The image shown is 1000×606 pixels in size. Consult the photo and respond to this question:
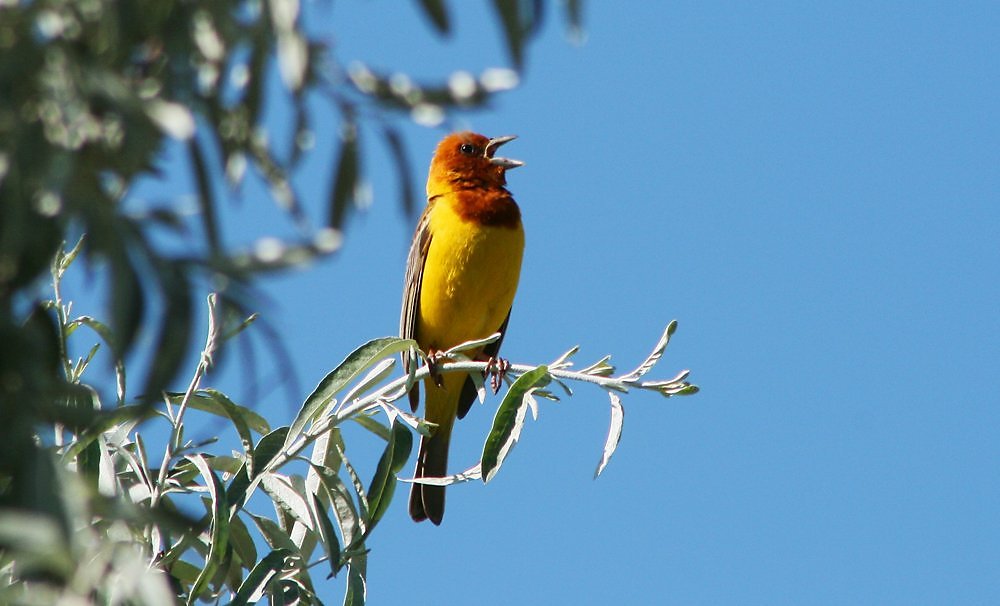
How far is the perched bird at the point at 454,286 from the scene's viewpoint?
5.76 meters

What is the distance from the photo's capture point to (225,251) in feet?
5.33

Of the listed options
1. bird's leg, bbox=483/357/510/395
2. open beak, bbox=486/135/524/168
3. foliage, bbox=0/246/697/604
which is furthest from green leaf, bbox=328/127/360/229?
open beak, bbox=486/135/524/168

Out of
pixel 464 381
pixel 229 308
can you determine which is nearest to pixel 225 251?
pixel 229 308

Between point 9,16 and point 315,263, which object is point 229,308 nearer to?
point 315,263

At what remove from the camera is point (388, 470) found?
12.1 feet

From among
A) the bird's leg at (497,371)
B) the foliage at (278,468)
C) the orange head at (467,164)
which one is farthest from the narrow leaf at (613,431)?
the orange head at (467,164)

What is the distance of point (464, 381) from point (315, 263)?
4544 mm

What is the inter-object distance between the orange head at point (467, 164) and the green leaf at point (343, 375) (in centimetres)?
254

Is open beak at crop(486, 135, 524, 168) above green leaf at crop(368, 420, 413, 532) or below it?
above

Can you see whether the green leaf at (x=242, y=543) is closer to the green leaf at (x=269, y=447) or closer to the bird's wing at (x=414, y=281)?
the green leaf at (x=269, y=447)

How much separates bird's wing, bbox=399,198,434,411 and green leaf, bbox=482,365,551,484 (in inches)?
90.5

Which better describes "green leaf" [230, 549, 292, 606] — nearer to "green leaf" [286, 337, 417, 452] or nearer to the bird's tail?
A: "green leaf" [286, 337, 417, 452]

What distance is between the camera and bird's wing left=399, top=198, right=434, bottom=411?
19.5 feet

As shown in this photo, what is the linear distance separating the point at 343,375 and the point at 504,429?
48 centimetres
